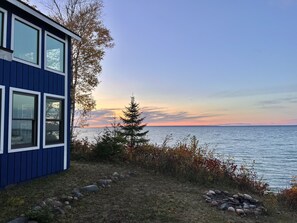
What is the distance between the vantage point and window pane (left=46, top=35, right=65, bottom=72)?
904cm

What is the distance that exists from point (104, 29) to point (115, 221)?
1442cm

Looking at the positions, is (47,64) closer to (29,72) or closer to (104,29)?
(29,72)

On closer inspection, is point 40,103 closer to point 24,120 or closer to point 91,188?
point 24,120

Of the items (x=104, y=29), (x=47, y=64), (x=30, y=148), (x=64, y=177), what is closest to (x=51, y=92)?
(x=47, y=64)

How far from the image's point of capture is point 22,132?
7922 millimetres

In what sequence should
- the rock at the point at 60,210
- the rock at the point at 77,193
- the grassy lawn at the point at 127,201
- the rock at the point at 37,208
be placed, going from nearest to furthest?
the rock at the point at 37,208, the rock at the point at 60,210, the grassy lawn at the point at 127,201, the rock at the point at 77,193

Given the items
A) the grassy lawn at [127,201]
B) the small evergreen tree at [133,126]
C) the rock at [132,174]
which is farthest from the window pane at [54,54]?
the small evergreen tree at [133,126]

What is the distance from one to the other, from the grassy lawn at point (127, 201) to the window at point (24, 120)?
3.50 feet

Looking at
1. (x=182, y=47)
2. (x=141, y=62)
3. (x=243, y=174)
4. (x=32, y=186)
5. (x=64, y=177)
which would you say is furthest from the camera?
(x=141, y=62)

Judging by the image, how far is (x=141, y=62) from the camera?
20.0 metres

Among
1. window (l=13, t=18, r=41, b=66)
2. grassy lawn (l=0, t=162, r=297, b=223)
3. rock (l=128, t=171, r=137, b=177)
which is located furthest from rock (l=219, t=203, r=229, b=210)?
window (l=13, t=18, r=41, b=66)

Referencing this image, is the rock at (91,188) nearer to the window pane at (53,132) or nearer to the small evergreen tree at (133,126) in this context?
the window pane at (53,132)

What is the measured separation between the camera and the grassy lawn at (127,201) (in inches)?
224

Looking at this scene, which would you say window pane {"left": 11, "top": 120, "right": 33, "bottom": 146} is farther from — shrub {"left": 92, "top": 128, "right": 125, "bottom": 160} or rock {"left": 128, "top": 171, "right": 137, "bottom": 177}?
shrub {"left": 92, "top": 128, "right": 125, "bottom": 160}
